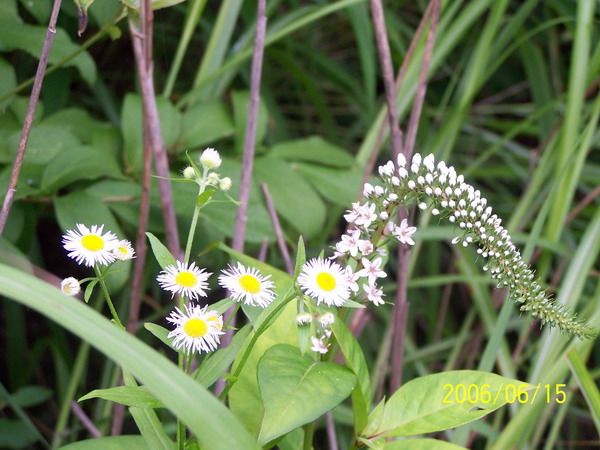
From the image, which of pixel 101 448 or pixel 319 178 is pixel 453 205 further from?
pixel 319 178

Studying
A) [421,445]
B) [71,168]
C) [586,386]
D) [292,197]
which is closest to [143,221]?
[71,168]

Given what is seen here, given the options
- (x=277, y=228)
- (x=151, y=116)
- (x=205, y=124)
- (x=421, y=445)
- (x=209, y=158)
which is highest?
(x=205, y=124)

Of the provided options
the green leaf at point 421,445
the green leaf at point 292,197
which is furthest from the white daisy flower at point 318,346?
the green leaf at point 292,197

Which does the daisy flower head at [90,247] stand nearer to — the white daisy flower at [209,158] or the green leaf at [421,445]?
the white daisy flower at [209,158]

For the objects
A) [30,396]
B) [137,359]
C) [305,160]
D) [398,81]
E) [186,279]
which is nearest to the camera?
[137,359]

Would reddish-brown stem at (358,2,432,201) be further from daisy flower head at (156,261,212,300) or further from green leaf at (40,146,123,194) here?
daisy flower head at (156,261,212,300)

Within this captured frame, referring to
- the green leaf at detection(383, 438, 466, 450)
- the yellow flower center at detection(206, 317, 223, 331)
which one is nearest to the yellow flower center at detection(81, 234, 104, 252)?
the yellow flower center at detection(206, 317, 223, 331)

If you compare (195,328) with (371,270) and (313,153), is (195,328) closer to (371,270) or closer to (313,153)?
(371,270)

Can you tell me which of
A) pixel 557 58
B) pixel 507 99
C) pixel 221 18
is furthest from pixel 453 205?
pixel 507 99
